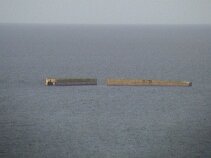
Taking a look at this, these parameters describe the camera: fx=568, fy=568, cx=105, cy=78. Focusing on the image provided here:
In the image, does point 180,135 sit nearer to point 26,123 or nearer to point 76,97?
point 26,123

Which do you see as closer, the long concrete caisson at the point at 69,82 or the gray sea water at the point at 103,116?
the gray sea water at the point at 103,116

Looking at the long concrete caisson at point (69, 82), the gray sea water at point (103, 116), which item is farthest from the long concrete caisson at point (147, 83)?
the long concrete caisson at point (69, 82)

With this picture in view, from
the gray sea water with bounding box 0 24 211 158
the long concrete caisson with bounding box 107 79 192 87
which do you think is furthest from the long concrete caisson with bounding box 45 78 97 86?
the long concrete caisson with bounding box 107 79 192 87

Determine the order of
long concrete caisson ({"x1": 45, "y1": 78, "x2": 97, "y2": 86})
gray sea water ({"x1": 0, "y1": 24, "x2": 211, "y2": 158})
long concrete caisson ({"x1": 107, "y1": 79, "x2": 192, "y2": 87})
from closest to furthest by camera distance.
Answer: gray sea water ({"x1": 0, "y1": 24, "x2": 211, "y2": 158})
long concrete caisson ({"x1": 45, "y1": 78, "x2": 97, "y2": 86})
long concrete caisson ({"x1": 107, "y1": 79, "x2": 192, "y2": 87})

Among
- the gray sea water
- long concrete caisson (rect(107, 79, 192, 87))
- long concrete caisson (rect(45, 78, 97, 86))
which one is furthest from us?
long concrete caisson (rect(107, 79, 192, 87))

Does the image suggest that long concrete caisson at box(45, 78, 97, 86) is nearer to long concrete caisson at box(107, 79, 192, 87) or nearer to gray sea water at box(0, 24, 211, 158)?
gray sea water at box(0, 24, 211, 158)

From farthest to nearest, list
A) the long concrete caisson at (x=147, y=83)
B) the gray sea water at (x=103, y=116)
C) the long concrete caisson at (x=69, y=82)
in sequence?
the long concrete caisson at (x=147, y=83) → the long concrete caisson at (x=69, y=82) → the gray sea water at (x=103, y=116)

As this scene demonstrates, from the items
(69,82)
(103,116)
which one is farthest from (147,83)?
(103,116)

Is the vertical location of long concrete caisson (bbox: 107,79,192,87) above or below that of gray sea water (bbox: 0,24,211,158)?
above

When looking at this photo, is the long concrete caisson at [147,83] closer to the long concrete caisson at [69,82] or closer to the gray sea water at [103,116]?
the gray sea water at [103,116]

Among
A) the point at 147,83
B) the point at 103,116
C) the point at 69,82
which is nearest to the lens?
the point at 103,116

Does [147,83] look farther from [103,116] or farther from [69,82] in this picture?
[103,116]
